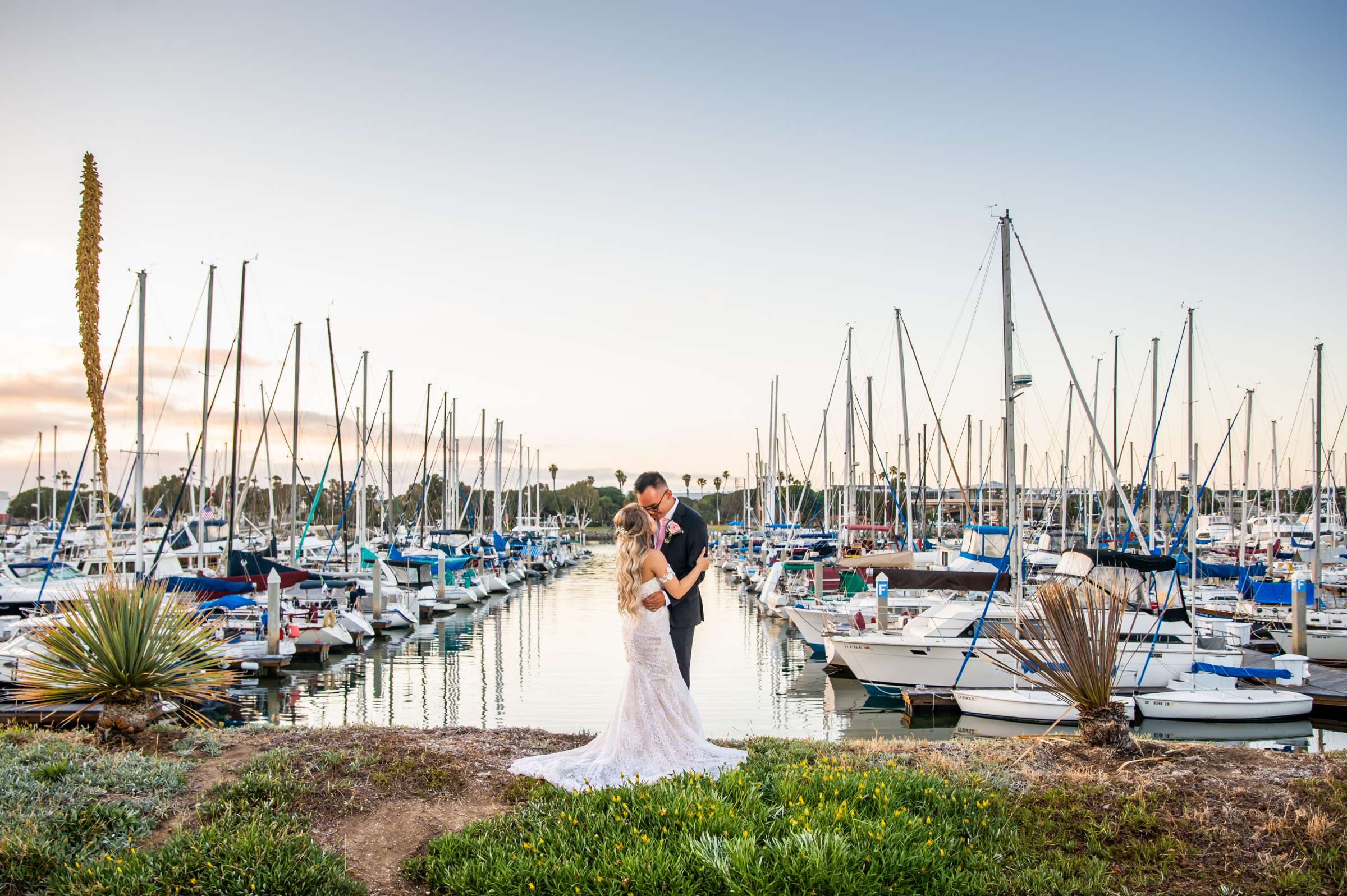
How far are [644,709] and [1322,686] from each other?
20.6m

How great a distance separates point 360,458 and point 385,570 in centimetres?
654

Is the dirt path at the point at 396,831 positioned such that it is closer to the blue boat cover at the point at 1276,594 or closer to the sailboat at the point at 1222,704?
the sailboat at the point at 1222,704

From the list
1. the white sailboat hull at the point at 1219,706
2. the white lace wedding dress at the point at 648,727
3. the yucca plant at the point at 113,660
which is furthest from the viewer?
the white sailboat hull at the point at 1219,706

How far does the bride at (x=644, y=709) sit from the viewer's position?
7.39m

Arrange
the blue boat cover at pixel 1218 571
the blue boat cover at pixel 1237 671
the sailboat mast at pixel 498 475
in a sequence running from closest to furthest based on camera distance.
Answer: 1. the blue boat cover at pixel 1237 671
2. the blue boat cover at pixel 1218 571
3. the sailboat mast at pixel 498 475

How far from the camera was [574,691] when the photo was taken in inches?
962

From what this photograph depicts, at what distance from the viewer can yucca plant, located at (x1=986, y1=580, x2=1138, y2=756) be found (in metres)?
8.46

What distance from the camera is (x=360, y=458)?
4569 cm

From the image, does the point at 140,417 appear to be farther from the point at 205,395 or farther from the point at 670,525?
the point at 670,525

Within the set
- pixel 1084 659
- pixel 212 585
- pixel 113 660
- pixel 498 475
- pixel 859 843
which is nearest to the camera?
pixel 859 843

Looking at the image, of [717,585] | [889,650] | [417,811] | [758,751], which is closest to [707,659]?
[889,650]

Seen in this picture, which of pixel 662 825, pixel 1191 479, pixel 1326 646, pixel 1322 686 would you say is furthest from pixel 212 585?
pixel 1326 646

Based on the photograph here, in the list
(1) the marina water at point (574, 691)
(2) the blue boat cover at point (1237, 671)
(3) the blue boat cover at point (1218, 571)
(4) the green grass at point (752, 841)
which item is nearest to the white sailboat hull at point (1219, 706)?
(1) the marina water at point (574, 691)

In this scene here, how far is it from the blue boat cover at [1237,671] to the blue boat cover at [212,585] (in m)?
26.0
